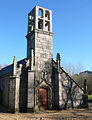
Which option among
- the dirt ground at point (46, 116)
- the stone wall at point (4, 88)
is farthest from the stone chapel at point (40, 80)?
the stone wall at point (4, 88)

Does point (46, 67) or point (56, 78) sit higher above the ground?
point (46, 67)

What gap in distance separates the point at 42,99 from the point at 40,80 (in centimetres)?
203

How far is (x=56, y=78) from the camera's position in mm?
16109

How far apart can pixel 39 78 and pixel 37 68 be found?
3.56 feet

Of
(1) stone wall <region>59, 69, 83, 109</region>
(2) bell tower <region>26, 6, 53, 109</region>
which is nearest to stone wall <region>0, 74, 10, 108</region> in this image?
(2) bell tower <region>26, 6, 53, 109</region>

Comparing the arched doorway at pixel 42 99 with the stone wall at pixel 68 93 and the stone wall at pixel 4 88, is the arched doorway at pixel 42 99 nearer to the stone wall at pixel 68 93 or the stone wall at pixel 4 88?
the stone wall at pixel 68 93

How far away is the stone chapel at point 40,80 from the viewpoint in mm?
14070

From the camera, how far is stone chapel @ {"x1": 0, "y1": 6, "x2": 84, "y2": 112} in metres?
14.1

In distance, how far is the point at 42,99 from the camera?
15.3m

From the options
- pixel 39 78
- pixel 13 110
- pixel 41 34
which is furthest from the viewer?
pixel 41 34

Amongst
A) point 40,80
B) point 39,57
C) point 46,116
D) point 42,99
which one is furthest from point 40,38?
point 46,116

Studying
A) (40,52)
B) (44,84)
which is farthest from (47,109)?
(40,52)

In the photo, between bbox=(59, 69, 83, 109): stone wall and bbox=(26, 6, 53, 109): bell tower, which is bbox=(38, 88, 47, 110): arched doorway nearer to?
bbox=(26, 6, 53, 109): bell tower

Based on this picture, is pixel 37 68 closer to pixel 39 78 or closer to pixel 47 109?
pixel 39 78
